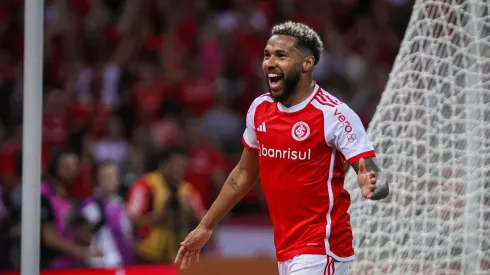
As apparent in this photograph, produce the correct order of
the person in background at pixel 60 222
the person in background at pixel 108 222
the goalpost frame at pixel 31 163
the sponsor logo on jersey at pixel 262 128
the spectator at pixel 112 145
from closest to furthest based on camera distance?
the goalpost frame at pixel 31 163
the sponsor logo on jersey at pixel 262 128
the person in background at pixel 60 222
the person in background at pixel 108 222
the spectator at pixel 112 145

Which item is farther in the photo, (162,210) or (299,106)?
(162,210)

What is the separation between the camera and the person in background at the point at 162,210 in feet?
31.9

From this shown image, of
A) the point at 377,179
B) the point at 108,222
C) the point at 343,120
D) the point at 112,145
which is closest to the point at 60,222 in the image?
the point at 108,222

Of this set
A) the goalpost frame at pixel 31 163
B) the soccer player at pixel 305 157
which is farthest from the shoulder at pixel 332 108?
the goalpost frame at pixel 31 163

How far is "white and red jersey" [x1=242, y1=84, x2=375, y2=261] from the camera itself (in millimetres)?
4809

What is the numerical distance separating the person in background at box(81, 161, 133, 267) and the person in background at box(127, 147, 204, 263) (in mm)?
182

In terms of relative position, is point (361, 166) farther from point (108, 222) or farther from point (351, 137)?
point (108, 222)

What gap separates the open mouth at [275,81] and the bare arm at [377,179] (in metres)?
0.55

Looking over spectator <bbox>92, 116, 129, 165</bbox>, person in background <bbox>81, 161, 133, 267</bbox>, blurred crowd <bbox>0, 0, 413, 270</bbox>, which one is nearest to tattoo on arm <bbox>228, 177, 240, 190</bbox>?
blurred crowd <bbox>0, 0, 413, 270</bbox>

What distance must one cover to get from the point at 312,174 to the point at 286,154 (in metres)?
0.16

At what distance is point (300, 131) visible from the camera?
485 centimetres

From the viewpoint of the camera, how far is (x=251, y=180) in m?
5.30

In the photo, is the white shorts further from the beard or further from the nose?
the nose

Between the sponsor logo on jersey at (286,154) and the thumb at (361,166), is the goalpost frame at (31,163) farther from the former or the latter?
the thumb at (361,166)
